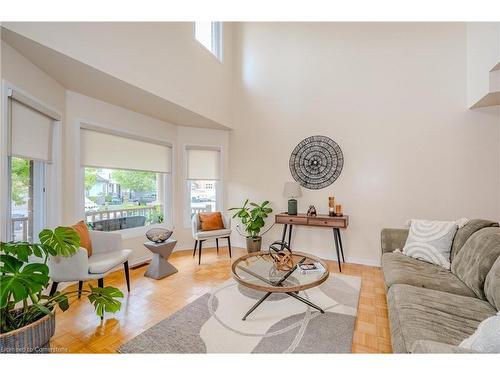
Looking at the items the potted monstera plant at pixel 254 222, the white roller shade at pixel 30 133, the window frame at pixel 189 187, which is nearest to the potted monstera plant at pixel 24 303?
the white roller shade at pixel 30 133

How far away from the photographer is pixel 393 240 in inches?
112

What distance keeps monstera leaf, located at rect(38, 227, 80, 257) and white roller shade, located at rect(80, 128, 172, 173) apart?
1630 millimetres

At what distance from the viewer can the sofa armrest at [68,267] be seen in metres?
2.12

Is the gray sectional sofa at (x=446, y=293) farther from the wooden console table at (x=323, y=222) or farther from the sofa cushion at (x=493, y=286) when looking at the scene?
the wooden console table at (x=323, y=222)

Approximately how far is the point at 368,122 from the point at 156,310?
376 cm

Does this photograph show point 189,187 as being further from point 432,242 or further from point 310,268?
point 432,242

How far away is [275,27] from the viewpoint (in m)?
4.25

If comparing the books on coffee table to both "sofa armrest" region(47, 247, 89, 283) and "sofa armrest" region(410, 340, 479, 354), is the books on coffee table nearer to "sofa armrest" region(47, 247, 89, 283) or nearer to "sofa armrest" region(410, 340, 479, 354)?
"sofa armrest" region(410, 340, 479, 354)

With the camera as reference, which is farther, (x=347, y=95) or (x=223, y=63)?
(x=223, y=63)

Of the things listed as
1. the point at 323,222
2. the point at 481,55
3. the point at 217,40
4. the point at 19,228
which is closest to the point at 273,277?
the point at 323,222

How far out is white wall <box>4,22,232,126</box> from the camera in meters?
2.16
